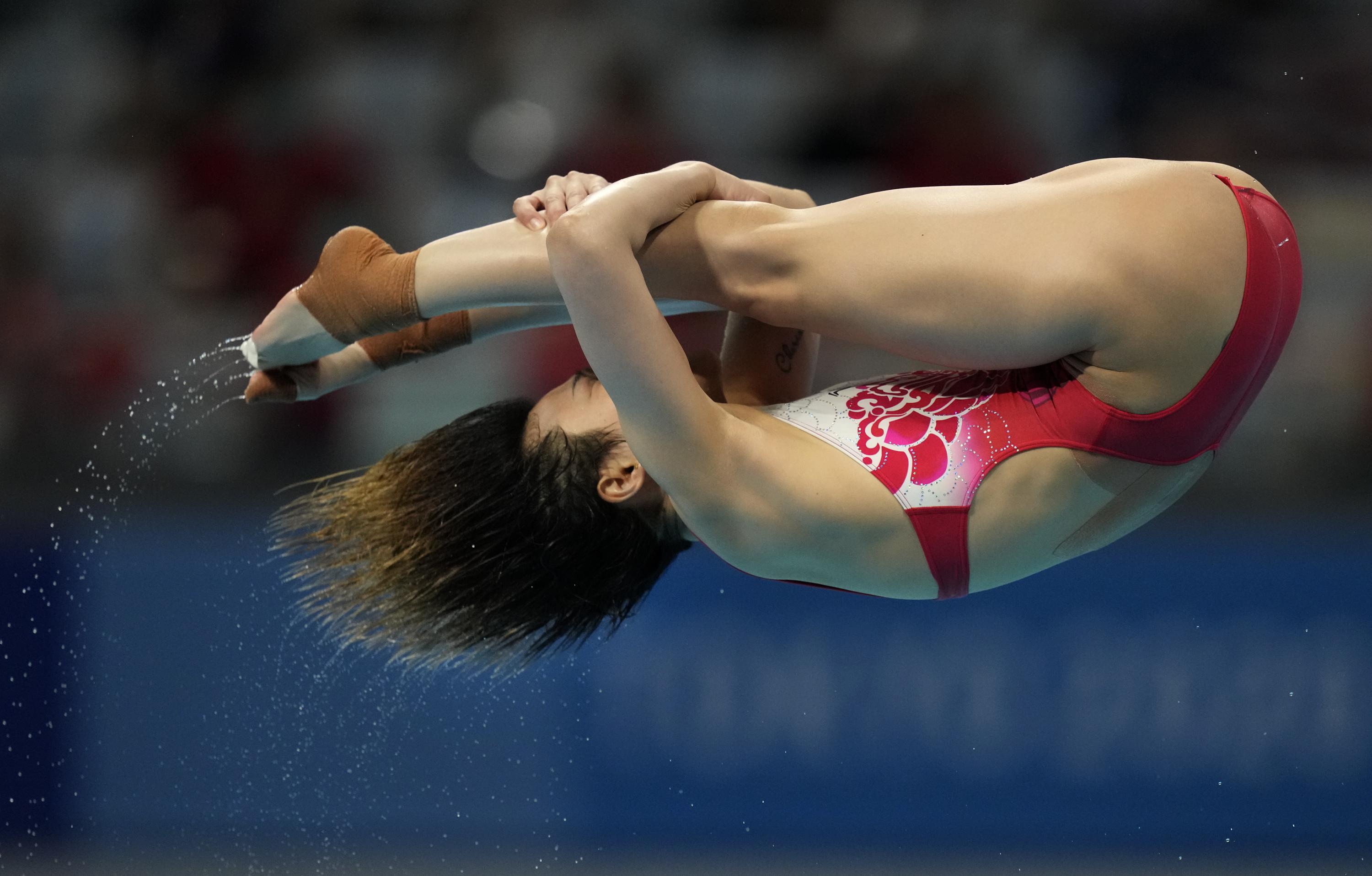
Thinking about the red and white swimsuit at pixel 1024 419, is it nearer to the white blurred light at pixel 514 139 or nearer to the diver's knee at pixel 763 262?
the diver's knee at pixel 763 262

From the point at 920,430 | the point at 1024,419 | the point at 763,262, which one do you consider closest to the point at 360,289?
the point at 763,262

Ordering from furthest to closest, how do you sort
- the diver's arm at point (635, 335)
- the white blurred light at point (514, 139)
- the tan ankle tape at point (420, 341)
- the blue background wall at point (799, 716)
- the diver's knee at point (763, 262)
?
the white blurred light at point (514, 139)
the blue background wall at point (799, 716)
the tan ankle tape at point (420, 341)
the diver's knee at point (763, 262)
the diver's arm at point (635, 335)

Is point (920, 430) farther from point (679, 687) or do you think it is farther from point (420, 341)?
point (679, 687)

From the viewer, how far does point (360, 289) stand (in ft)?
5.56

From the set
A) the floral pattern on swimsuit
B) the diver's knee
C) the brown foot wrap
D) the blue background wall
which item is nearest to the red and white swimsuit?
the floral pattern on swimsuit

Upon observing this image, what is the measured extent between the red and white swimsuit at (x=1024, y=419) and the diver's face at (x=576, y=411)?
0.80 feet

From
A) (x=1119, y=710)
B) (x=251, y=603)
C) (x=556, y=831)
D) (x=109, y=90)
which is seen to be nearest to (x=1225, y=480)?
(x=1119, y=710)

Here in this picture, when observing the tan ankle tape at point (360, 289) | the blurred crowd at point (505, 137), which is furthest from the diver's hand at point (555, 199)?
the blurred crowd at point (505, 137)

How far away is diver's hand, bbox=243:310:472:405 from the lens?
6.21 ft

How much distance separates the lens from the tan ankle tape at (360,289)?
1.68m

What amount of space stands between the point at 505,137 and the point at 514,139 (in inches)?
1.2

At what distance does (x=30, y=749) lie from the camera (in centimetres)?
313

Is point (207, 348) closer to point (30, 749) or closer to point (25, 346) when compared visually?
point (25, 346)

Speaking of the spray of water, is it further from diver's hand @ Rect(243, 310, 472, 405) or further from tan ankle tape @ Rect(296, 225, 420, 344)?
tan ankle tape @ Rect(296, 225, 420, 344)
